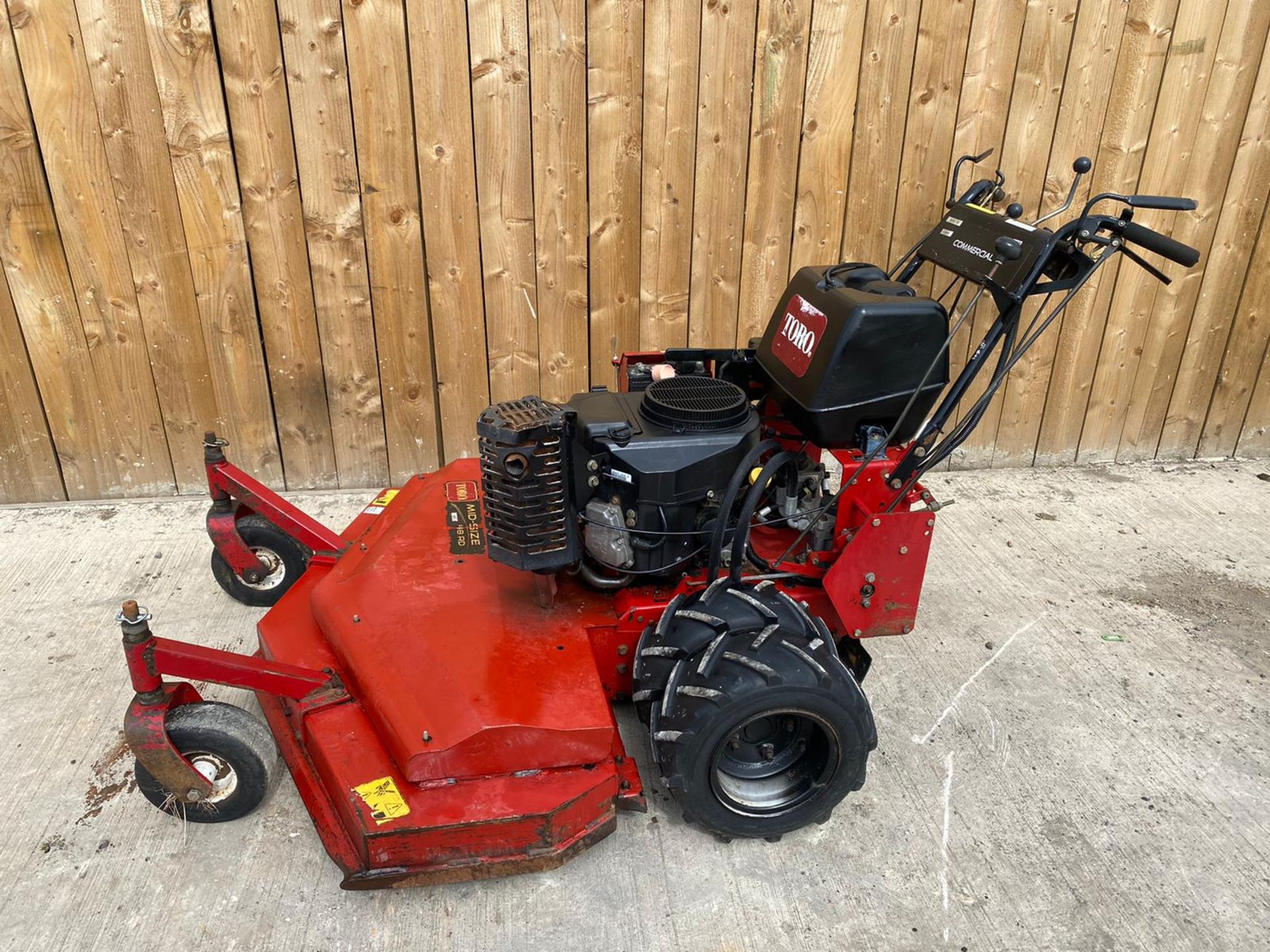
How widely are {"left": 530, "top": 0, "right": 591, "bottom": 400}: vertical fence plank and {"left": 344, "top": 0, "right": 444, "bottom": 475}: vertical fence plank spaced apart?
0.28m

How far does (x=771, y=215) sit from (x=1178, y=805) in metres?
2.65

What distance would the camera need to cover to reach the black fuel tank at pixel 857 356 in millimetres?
2471

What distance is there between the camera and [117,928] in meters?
2.26

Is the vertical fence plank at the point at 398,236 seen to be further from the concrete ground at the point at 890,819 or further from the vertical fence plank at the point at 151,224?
the concrete ground at the point at 890,819

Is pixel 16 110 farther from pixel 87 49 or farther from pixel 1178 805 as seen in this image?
pixel 1178 805

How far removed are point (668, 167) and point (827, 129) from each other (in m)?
0.68

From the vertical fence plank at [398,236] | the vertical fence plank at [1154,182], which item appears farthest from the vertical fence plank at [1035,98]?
the vertical fence plank at [398,236]

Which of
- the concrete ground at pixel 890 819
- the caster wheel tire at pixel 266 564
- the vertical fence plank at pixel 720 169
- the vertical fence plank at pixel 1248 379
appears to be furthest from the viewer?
the vertical fence plank at pixel 1248 379

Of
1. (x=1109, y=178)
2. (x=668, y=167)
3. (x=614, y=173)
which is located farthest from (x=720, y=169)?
(x=1109, y=178)

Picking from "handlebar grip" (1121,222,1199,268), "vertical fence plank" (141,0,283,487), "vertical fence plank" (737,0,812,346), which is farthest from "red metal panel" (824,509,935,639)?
"vertical fence plank" (141,0,283,487)

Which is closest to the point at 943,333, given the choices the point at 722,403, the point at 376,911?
the point at 722,403

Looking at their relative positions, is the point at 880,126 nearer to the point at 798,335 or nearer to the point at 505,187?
the point at 505,187

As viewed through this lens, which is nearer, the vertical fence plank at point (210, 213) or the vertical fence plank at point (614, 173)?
the vertical fence plank at point (210, 213)

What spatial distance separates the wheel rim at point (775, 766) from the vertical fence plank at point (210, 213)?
271 centimetres
